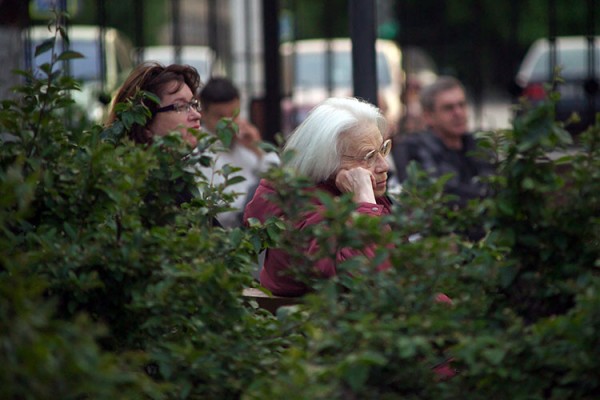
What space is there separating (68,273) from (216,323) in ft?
1.23

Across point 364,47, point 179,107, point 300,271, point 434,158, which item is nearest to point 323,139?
point 179,107

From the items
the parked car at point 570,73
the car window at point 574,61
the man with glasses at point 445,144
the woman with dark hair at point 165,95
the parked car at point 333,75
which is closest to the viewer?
the woman with dark hair at point 165,95

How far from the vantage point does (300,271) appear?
2.68 metres

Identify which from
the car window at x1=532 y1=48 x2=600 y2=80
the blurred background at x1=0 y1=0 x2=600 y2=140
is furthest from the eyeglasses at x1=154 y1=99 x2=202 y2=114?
the car window at x1=532 y1=48 x2=600 y2=80

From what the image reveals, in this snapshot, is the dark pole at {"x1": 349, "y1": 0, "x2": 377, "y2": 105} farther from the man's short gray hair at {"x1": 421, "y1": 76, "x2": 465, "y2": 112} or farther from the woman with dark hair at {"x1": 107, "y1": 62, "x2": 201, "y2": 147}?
the man's short gray hair at {"x1": 421, "y1": 76, "x2": 465, "y2": 112}

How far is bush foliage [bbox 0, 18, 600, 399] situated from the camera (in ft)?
7.08

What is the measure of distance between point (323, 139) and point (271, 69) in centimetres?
458

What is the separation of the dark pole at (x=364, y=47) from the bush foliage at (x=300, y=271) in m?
2.01

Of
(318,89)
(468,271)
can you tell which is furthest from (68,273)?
(318,89)

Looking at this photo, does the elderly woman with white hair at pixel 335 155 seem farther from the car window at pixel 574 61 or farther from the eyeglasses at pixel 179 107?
the car window at pixel 574 61

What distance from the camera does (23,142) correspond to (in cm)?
292

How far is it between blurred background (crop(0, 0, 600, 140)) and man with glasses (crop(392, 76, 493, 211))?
0.43 meters

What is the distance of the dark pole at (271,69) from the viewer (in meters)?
8.33

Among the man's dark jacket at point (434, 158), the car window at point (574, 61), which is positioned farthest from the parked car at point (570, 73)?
the man's dark jacket at point (434, 158)
